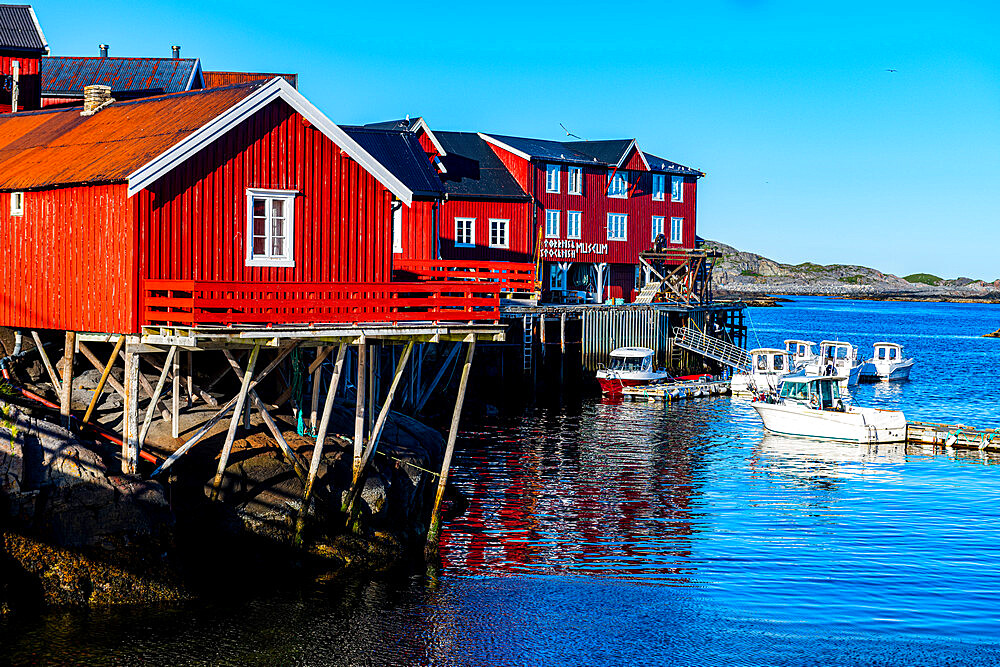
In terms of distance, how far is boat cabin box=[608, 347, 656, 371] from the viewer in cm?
5672

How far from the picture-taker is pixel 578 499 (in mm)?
30125

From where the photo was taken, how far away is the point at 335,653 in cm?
1789

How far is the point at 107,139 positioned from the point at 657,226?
164 ft

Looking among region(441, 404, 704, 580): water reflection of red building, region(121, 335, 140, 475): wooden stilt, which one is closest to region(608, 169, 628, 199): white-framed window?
region(441, 404, 704, 580): water reflection of red building

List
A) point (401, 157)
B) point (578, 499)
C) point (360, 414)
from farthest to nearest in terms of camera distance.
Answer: point (401, 157)
point (578, 499)
point (360, 414)

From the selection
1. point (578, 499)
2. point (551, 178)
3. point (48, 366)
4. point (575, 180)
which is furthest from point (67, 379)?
point (575, 180)

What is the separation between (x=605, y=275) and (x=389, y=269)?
149 feet

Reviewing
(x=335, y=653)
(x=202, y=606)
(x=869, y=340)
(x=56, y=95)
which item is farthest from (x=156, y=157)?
(x=869, y=340)

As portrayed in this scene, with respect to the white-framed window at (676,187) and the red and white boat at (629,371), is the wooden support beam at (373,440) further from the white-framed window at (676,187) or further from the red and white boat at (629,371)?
the white-framed window at (676,187)

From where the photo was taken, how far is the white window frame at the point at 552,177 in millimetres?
65500

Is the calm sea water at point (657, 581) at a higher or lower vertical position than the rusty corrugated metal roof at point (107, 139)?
lower

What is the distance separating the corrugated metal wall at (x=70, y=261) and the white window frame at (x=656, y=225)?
5044cm

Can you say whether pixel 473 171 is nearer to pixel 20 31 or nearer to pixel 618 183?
pixel 618 183

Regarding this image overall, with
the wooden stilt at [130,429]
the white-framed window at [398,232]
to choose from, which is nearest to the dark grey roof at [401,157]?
the white-framed window at [398,232]
